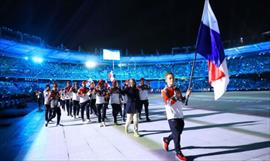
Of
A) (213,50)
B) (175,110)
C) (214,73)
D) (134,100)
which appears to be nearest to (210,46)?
(213,50)

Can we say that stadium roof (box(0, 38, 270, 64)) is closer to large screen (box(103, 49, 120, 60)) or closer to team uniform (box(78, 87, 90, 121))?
large screen (box(103, 49, 120, 60))

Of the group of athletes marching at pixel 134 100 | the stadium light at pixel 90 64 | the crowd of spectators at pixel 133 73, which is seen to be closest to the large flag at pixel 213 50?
the group of athletes marching at pixel 134 100

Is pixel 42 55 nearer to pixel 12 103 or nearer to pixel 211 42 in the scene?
pixel 12 103

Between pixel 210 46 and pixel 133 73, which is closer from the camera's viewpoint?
pixel 210 46

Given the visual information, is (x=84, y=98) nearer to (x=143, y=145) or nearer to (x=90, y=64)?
(x=143, y=145)

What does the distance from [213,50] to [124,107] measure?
260 inches

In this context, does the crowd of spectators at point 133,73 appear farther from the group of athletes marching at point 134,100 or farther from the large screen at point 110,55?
the group of athletes marching at point 134,100

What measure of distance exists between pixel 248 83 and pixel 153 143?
47637mm

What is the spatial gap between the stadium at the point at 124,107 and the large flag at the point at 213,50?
59 mm

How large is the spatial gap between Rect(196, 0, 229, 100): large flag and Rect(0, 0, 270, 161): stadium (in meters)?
0.06

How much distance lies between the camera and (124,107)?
1044cm

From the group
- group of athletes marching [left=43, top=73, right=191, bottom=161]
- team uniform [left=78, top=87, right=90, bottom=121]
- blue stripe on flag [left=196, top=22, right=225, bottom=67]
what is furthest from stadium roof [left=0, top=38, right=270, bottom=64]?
blue stripe on flag [left=196, top=22, right=225, bottom=67]

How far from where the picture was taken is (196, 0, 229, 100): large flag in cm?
441

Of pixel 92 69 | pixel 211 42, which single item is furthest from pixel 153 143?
pixel 92 69
